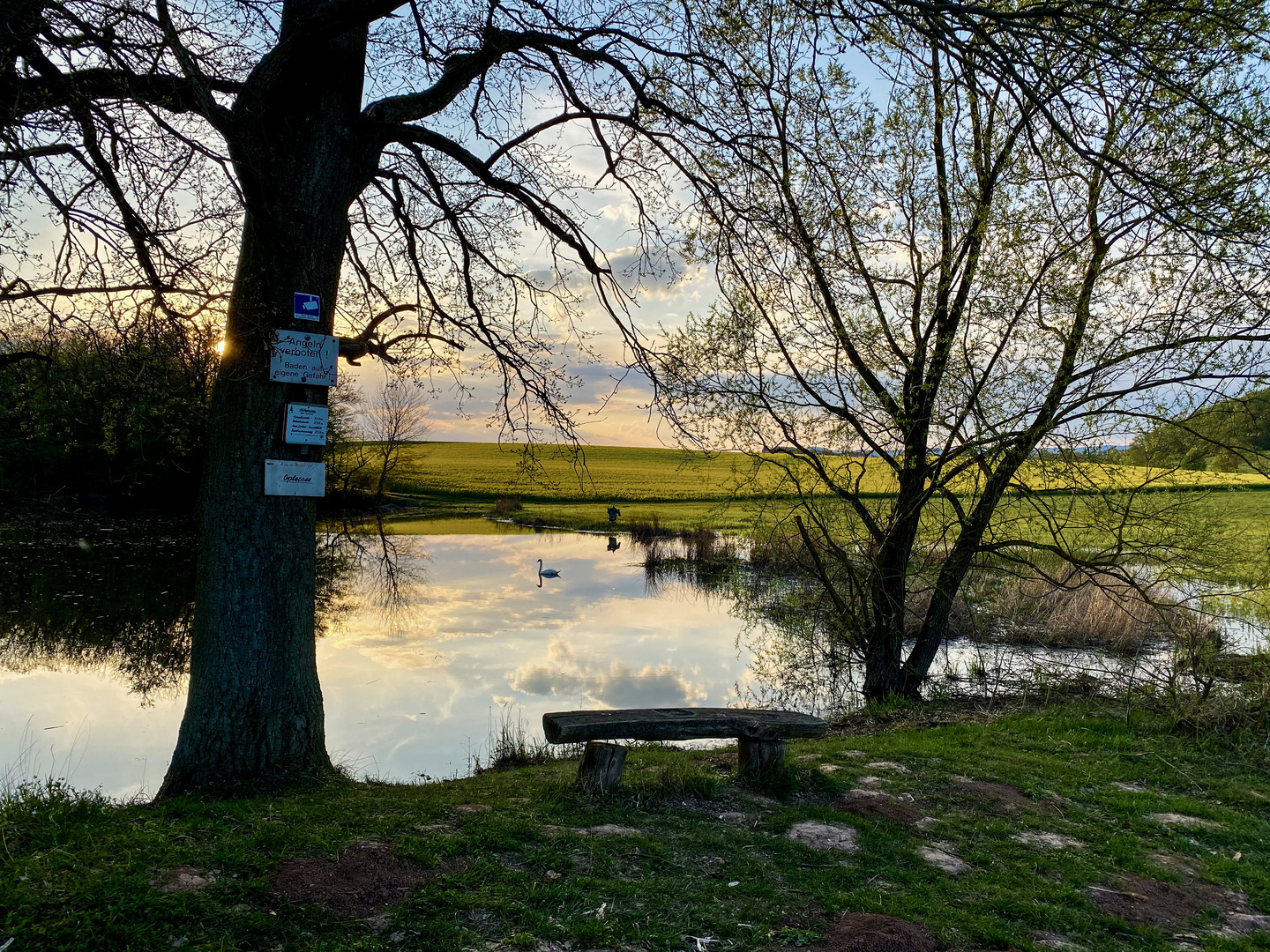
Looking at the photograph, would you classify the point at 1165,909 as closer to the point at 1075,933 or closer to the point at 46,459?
the point at 1075,933

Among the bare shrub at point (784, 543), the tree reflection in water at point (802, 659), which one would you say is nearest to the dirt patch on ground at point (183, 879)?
the bare shrub at point (784, 543)

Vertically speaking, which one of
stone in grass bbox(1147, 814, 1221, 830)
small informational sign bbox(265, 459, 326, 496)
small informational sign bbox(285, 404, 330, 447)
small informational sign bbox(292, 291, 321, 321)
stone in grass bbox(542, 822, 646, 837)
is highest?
small informational sign bbox(292, 291, 321, 321)

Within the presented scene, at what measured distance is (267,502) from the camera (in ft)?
17.9

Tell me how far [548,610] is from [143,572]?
10147mm

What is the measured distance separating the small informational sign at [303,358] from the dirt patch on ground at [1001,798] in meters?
5.80

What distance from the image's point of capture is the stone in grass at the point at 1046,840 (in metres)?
5.39

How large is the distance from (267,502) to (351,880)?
2.68 metres

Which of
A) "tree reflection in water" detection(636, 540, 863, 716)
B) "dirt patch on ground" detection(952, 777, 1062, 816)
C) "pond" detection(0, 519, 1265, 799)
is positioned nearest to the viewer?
"dirt patch on ground" detection(952, 777, 1062, 816)

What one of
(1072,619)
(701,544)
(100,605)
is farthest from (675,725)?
(701,544)

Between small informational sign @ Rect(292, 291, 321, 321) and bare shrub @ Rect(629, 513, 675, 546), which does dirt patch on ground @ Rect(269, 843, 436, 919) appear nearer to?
small informational sign @ Rect(292, 291, 321, 321)

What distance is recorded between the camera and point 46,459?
2970 cm

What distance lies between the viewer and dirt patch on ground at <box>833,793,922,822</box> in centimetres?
568

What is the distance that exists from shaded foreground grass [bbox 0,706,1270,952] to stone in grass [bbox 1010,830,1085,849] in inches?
1.6

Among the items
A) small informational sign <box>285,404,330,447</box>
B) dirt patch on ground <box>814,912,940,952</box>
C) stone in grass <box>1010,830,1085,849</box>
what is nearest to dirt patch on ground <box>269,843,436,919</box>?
dirt patch on ground <box>814,912,940,952</box>
